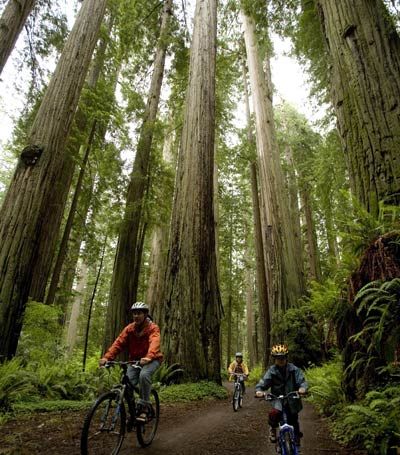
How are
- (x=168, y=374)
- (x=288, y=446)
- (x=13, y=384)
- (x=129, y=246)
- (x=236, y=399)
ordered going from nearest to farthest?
1. (x=288, y=446)
2. (x=13, y=384)
3. (x=168, y=374)
4. (x=236, y=399)
5. (x=129, y=246)

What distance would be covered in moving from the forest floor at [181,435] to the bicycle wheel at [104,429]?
0.35 m

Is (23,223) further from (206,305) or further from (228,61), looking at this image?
(228,61)

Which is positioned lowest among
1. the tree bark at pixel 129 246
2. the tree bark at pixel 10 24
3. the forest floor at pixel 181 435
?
the forest floor at pixel 181 435

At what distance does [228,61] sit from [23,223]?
13.0 m

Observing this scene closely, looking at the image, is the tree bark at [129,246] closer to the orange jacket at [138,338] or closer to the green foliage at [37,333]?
the green foliage at [37,333]

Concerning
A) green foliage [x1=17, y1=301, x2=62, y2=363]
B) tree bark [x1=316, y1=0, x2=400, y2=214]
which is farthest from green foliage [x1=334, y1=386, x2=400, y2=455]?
green foliage [x1=17, y1=301, x2=62, y2=363]

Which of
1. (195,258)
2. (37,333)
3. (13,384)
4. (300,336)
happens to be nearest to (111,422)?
(13,384)

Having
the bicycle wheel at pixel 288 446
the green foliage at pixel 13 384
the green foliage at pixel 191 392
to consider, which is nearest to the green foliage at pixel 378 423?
the bicycle wheel at pixel 288 446

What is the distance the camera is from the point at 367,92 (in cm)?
466

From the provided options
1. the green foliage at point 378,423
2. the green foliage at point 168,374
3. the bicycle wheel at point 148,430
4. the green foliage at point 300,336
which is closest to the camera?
the green foliage at point 378,423

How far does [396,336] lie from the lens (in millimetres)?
3469

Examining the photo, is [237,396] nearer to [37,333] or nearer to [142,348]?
[142,348]

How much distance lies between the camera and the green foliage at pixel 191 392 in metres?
6.45

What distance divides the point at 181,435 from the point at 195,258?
147 inches
